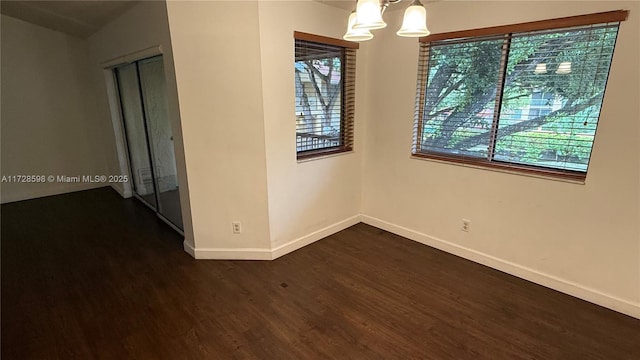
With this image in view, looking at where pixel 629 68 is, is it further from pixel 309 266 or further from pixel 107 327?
pixel 107 327

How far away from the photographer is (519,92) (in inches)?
93.6

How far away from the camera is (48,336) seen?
1953mm

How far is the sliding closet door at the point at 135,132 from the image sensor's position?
365 centimetres

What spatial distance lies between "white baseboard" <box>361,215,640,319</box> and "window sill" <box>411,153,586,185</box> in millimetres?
764

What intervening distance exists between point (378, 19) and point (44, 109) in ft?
17.5

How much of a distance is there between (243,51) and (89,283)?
2.21 metres

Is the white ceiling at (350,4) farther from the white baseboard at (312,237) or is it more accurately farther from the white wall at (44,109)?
the white wall at (44,109)

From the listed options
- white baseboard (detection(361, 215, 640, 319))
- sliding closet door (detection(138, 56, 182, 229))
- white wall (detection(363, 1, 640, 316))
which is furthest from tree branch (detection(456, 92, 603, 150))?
sliding closet door (detection(138, 56, 182, 229))

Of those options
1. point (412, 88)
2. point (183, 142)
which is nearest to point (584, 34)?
point (412, 88)

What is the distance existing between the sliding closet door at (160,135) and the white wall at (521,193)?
6.70 feet

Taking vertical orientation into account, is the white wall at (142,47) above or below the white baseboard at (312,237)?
above

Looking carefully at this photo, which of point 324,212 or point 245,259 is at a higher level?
point 324,212

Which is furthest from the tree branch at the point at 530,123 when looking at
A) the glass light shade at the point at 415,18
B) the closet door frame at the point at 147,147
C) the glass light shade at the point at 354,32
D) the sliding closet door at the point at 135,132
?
the sliding closet door at the point at 135,132

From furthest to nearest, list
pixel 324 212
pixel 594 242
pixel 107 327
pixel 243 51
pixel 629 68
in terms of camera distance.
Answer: pixel 324 212 → pixel 243 51 → pixel 594 242 → pixel 107 327 → pixel 629 68
